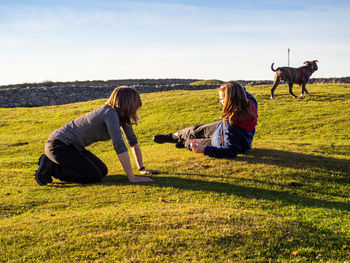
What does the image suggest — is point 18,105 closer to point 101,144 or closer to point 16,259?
point 101,144

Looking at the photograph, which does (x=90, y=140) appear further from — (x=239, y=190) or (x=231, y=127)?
(x=239, y=190)

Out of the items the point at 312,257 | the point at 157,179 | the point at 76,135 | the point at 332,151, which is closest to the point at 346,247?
the point at 312,257

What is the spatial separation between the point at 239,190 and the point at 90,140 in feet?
11.0

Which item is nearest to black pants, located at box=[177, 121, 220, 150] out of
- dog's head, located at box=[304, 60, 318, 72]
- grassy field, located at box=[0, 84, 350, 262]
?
grassy field, located at box=[0, 84, 350, 262]

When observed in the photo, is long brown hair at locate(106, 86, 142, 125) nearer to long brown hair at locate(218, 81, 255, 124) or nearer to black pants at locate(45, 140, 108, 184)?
black pants at locate(45, 140, 108, 184)

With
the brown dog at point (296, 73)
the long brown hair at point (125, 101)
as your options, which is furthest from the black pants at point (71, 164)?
the brown dog at point (296, 73)

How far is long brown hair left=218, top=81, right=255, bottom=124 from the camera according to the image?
24.4ft

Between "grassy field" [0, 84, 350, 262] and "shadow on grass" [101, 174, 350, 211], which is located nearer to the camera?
"grassy field" [0, 84, 350, 262]

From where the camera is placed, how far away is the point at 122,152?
674 cm

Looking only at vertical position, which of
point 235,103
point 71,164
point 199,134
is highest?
point 235,103

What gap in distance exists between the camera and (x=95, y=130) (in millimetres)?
7062

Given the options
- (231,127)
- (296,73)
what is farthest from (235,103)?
(296,73)

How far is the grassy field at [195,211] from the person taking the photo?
435cm

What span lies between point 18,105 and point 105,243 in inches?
1432
